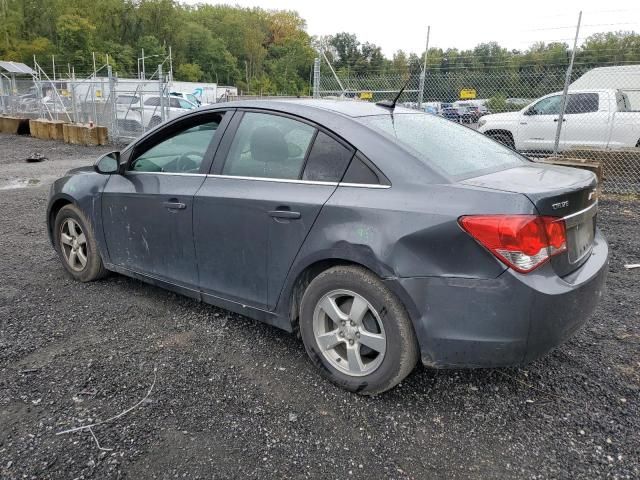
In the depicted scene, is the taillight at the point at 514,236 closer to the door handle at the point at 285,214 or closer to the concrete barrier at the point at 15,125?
the door handle at the point at 285,214

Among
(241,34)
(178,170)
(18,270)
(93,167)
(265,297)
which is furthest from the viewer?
(241,34)

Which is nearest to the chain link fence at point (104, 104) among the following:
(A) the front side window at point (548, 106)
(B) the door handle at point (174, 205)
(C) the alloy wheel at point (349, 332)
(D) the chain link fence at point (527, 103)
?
(D) the chain link fence at point (527, 103)

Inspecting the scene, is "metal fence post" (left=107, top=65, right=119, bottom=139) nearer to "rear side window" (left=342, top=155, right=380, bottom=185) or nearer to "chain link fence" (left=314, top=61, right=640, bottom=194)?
"chain link fence" (left=314, top=61, right=640, bottom=194)

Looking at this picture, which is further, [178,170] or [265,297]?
[178,170]

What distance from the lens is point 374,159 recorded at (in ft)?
8.77

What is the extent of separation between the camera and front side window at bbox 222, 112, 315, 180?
2.99 m

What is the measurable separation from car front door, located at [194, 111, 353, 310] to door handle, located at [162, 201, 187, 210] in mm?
130

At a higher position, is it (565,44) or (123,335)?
(565,44)

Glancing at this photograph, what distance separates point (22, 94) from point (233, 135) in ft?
90.8

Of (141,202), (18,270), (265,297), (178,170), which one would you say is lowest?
(18,270)

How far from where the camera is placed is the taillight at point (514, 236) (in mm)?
2260

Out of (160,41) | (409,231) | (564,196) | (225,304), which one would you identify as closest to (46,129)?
(225,304)

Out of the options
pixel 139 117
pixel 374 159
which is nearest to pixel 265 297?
pixel 374 159

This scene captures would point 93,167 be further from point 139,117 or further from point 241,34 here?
point 241,34
